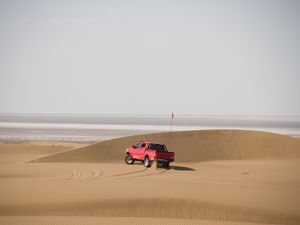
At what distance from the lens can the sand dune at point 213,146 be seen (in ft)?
135

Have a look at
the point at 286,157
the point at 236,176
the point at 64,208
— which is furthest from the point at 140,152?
the point at 64,208

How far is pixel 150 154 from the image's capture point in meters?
33.8

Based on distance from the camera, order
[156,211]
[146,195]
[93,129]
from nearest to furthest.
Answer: [156,211] → [146,195] → [93,129]

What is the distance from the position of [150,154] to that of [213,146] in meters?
10.6

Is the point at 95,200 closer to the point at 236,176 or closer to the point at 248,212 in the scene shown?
the point at 248,212

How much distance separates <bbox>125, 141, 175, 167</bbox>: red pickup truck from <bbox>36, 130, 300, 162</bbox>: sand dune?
15.2 ft

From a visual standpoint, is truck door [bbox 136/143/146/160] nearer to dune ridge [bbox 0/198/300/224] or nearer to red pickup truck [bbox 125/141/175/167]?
red pickup truck [bbox 125/141/175/167]

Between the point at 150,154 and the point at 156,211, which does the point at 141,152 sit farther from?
the point at 156,211

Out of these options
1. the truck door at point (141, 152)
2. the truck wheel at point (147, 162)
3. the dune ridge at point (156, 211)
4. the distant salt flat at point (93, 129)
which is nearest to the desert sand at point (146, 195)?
the dune ridge at point (156, 211)

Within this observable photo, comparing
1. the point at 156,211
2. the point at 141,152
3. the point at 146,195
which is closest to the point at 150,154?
the point at 141,152

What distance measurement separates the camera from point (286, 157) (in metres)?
42.8

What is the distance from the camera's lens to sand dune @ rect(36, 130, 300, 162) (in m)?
41.2

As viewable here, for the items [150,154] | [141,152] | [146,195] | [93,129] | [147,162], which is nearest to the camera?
[146,195]

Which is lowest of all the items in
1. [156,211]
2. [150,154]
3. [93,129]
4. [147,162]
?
[93,129]
